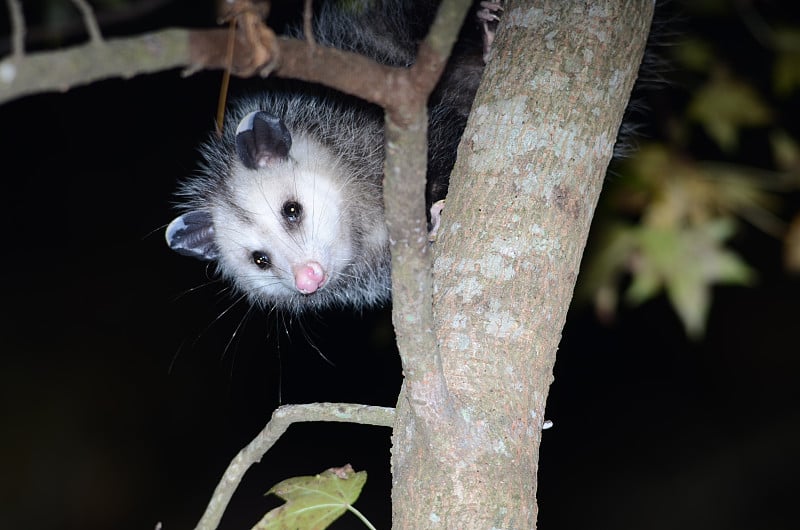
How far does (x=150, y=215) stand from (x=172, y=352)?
2.50 feet

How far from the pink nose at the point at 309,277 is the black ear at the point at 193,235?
0.64m

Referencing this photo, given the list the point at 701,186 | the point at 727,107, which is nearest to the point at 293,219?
the point at 701,186

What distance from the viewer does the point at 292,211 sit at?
268 cm

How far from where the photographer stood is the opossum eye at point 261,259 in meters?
2.86

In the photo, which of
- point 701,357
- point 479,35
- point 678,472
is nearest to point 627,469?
point 678,472

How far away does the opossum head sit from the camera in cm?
259

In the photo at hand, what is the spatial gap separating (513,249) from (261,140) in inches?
53.3

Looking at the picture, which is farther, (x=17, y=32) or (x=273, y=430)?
(x=273, y=430)

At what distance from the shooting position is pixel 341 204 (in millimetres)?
2789

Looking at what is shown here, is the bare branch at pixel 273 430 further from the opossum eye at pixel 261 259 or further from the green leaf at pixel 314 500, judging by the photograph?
the opossum eye at pixel 261 259

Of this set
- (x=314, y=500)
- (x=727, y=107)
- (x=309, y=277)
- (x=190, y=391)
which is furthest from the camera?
(x=190, y=391)

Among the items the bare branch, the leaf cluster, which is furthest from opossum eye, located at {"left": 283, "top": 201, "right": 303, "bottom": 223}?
the bare branch

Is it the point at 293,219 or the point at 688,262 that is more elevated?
the point at 293,219

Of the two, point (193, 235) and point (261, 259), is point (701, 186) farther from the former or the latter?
point (193, 235)
